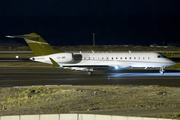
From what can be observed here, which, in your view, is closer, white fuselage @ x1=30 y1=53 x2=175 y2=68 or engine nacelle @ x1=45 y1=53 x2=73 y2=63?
engine nacelle @ x1=45 y1=53 x2=73 y2=63

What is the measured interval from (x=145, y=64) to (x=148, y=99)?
625 inches

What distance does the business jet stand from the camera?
1254 inches

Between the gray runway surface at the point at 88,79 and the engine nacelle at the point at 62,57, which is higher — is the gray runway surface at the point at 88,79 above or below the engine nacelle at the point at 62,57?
below

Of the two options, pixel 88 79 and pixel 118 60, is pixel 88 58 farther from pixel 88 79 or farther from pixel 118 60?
pixel 88 79

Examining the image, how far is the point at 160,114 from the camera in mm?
13336

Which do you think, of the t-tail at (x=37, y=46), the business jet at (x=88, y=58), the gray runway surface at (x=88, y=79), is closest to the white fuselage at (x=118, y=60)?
the business jet at (x=88, y=58)

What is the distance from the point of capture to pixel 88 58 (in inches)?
1278

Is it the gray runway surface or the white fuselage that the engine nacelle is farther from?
the gray runway surface

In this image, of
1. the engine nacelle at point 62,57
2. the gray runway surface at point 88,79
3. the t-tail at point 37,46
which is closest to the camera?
the gray runway surface at point 88,79

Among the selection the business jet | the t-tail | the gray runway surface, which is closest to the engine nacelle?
the business jet

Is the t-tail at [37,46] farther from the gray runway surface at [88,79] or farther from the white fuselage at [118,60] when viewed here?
the gray runway surface at [88,79]

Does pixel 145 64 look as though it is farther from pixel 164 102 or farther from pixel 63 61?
pixel 164 102

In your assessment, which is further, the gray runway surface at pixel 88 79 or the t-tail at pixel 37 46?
the t-tail at pixel 37 46

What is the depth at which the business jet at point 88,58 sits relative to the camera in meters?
31.8
